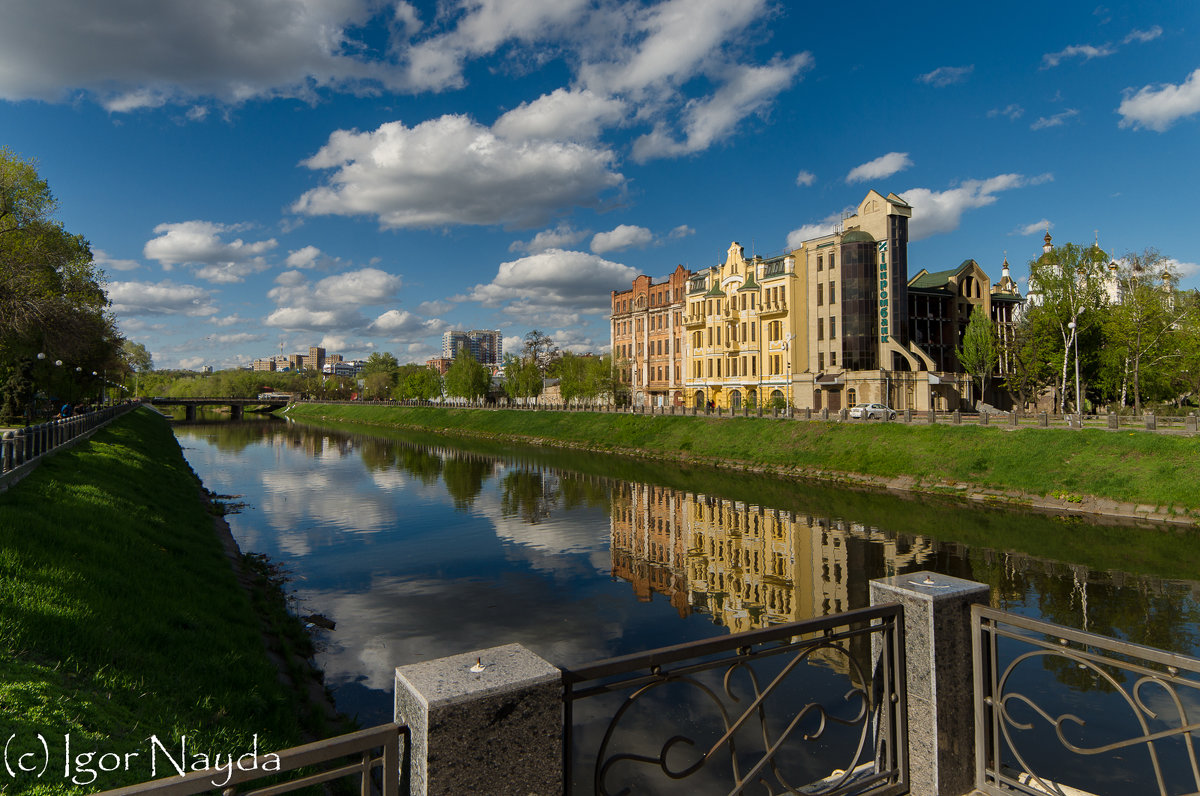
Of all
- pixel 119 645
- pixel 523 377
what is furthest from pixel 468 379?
pixel 119 645

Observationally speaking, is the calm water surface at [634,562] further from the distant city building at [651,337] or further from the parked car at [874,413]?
the distant city building at [651,337]

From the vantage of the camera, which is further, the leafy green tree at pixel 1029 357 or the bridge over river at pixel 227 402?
the bridge over river at pixel 227 402

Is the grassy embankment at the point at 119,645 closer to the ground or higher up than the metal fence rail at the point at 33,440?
closer to the ground

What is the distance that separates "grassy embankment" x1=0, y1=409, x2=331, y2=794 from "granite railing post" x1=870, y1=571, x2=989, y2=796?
6.55m

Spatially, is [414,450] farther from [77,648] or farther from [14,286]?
[77,648]

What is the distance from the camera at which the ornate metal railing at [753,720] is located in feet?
13.5

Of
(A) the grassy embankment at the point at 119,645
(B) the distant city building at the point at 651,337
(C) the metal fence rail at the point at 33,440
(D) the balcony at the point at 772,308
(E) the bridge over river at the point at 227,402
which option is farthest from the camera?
(E) the bridge over river at the point at 227,402

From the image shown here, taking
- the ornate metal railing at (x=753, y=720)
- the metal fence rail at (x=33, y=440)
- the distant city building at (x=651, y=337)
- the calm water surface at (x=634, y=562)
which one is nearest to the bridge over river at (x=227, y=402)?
the distant city building at (x=651, y=337)

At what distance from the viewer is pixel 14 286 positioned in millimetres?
24859

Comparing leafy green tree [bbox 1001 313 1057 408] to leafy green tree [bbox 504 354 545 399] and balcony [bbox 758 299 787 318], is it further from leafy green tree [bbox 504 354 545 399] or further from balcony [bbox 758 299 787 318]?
leafy green tree [bbox 504 354 545 399]

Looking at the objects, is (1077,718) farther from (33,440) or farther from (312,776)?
(33,440)

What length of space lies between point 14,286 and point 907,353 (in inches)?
2284

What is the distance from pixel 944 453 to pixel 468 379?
8392 centimetres

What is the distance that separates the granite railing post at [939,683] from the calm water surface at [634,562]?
8984 mm
